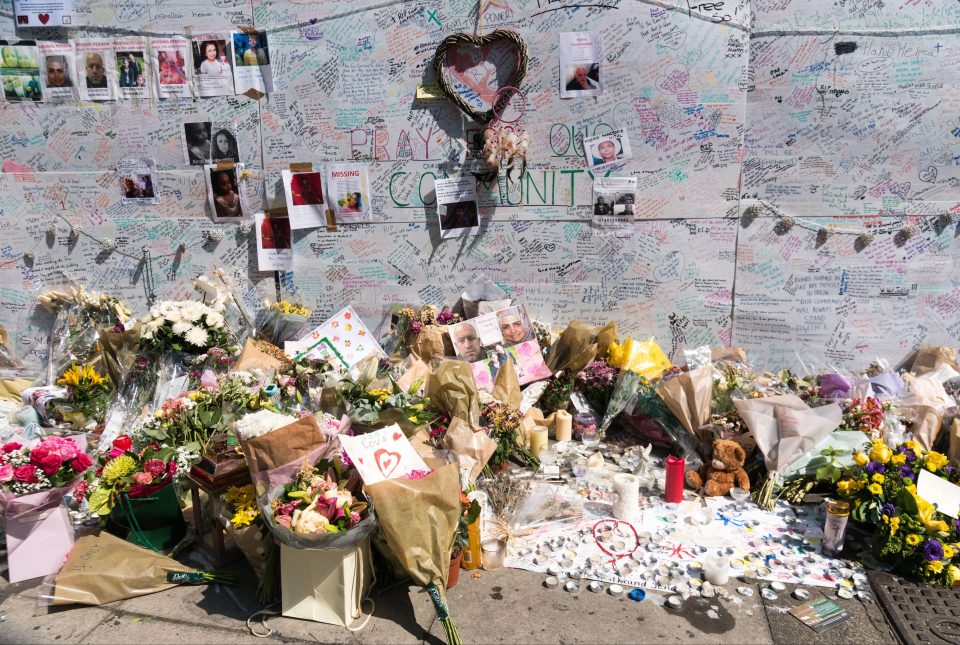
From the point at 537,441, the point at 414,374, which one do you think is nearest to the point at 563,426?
the point at 537,441

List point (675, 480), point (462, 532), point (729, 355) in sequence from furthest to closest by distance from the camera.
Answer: point (729, 355), point (675, 480), point (462, 532)

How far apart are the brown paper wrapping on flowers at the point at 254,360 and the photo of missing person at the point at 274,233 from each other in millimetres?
1030

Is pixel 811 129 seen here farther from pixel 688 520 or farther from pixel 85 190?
pixel 85 190

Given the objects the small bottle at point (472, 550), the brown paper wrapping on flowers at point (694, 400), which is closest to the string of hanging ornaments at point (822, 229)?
the brown paper wrapping on flowers at point (694, 400)

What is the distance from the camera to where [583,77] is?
4887 mm

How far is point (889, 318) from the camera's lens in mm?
5008

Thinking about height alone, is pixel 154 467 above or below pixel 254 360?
below

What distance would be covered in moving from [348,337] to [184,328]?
1306 mm

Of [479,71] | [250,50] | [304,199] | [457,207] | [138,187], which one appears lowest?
[457,207]

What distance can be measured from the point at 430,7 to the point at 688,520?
13.0 ft

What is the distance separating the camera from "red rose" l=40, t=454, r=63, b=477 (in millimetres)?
3295

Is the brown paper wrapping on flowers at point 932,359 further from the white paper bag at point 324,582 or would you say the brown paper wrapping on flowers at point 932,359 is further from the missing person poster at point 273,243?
the missing person poster at point 273,243

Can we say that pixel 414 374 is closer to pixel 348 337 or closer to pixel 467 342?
pixel 467 342

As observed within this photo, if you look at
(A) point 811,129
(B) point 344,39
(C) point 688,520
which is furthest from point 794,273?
(B) point 344,39
